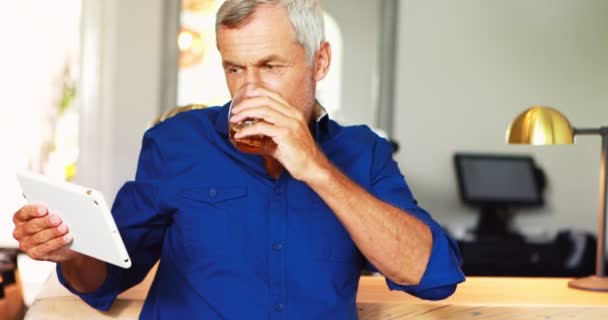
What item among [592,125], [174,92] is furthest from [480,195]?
[174,92]

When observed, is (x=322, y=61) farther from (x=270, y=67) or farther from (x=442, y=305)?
(x=442, y=305)

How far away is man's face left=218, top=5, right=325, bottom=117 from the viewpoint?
1.49 meters

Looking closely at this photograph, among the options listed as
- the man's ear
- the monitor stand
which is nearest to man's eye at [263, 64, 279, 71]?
the man's ear

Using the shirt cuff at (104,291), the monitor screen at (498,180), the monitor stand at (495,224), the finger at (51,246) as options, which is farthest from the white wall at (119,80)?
the finger at (51,246)

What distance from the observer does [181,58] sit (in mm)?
5324

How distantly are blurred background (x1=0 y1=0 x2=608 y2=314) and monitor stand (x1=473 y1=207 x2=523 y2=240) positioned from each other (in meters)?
0.08

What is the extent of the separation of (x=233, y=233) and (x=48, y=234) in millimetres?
327

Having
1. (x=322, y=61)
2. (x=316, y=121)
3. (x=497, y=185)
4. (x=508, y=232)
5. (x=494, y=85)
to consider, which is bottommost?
(x=508, y=232)

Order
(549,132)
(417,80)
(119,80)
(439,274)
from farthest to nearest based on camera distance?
(417,80)
(119,80)
(549,132)
(439,274)

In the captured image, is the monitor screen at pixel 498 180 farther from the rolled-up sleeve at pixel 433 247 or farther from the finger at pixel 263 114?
the finger at pixel 263 114

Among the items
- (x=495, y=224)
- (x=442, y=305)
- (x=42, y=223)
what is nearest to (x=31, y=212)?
(x=42, y=223)

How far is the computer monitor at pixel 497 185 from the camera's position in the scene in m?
5.52

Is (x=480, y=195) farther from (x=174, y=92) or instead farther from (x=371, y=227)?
(x=371, y=227)

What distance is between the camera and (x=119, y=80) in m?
5.28
